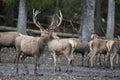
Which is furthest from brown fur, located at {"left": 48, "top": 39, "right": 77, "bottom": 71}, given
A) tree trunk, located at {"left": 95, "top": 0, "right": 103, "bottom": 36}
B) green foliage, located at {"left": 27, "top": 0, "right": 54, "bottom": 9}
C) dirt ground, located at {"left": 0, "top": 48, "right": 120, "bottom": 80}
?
tree trunk, located at {"left": 95, "top": 0, "right": 103, "bottom": 36}

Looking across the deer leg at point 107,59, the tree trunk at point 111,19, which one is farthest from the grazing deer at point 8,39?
the tree trunk at point 111,19

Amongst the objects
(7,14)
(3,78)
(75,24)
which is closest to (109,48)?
(3,78)

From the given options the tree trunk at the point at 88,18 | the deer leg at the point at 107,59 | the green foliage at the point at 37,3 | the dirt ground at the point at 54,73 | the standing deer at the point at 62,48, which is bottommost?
the dirt ground at the point at 54,73

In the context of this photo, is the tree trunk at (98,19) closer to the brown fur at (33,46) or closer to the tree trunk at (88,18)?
the tree trunk at (88,18)

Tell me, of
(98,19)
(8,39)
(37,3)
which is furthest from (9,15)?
(8,39)

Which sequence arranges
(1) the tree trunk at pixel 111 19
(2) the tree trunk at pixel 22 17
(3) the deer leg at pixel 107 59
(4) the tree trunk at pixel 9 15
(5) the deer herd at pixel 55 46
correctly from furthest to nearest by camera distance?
1. (4) the tree trunk at pixel 9 15
2. (1) the tree trunk at pixel 111 19
3. (2) the tree trunk at pixel 22 17
4. (3) the deer leg at pixel 107 59
5. (5) the deer herd at pixel 55 46

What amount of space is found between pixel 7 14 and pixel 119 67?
14807 millimetres

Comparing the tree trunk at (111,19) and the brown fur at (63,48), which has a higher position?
the tree trunk at (111,19)

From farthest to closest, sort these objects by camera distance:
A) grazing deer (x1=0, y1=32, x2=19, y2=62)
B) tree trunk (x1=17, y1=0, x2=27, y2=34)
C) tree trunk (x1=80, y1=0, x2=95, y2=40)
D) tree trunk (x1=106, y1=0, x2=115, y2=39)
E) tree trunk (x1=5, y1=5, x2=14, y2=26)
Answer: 1. tree trunk (x1=5, y1=5, x2=14, y2=26)
2. tree trunk (x1=106, y1=0, x2=115, y2=39)
3. tree trunk (x1=80, y1=0, x2=95, y2=40)
4. tree trunk (x1=17, y1=0, x2=27, y2=34)
5. grazing deer (x1=0, y1=32, x2=19, y2=62)

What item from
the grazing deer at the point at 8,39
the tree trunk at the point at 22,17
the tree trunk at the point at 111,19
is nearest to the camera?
the grazing deer at the point at 8,39

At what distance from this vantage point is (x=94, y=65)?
70.0 feet

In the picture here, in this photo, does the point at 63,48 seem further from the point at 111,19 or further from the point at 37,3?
the point at 111,19

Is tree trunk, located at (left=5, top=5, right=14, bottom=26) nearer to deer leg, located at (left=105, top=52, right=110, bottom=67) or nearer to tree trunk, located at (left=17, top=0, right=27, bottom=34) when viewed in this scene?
tree trunk, located at (left=17, top=0, right=27, bottom=34)

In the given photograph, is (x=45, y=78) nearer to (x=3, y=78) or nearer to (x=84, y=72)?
(x=3, y=78)
